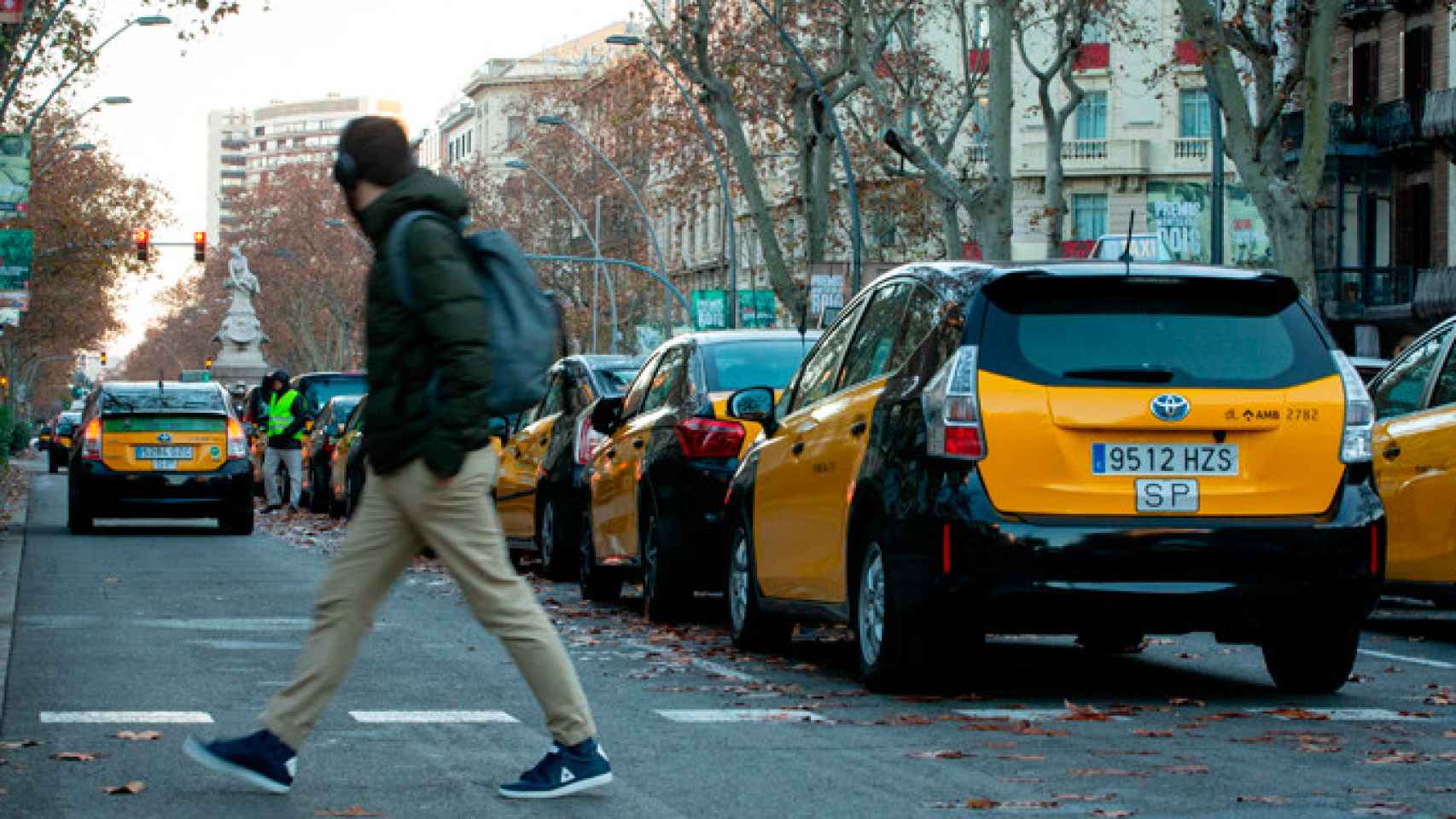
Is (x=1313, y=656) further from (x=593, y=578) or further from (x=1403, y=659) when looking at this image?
(x=593, y=578)

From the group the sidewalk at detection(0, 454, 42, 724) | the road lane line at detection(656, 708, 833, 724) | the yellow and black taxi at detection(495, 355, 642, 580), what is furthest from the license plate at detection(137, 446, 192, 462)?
the road lane line at detection(656, 708, 833, 724)

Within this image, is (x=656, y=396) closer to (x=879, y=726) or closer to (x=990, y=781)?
(x=879, y=726)

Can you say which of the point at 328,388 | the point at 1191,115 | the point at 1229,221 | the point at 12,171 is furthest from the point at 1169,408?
the point at 1191,115

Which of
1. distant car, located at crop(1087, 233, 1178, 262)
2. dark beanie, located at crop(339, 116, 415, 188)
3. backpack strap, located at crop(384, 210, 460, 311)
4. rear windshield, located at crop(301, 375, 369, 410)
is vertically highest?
distant car, located at crop(1087, 233, 1178, 262)

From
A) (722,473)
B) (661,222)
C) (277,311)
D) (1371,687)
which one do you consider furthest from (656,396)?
(277,311)

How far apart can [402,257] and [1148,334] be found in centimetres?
342

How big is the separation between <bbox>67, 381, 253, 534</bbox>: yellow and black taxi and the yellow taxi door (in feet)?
47.6

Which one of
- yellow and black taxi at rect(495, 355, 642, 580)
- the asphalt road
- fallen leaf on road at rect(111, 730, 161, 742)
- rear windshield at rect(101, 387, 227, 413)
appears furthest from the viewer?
rear windshield at rect(101, 387, 227, 413)

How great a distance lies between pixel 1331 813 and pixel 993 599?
8.31 feet

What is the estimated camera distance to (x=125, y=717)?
30.0 ft

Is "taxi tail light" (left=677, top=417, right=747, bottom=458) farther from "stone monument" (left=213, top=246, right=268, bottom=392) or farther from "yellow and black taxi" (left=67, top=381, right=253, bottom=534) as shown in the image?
"stone monument" (left=213, top=246, right=268, bottom=392)

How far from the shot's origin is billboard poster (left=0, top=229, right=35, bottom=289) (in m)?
52.0

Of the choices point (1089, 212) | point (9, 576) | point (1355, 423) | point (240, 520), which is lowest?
point (240, 520)

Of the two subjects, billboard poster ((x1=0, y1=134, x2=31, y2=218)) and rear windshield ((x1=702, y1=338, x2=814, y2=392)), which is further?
billboard poster ((x1=0, y1=134, x2=31, y2=218))
